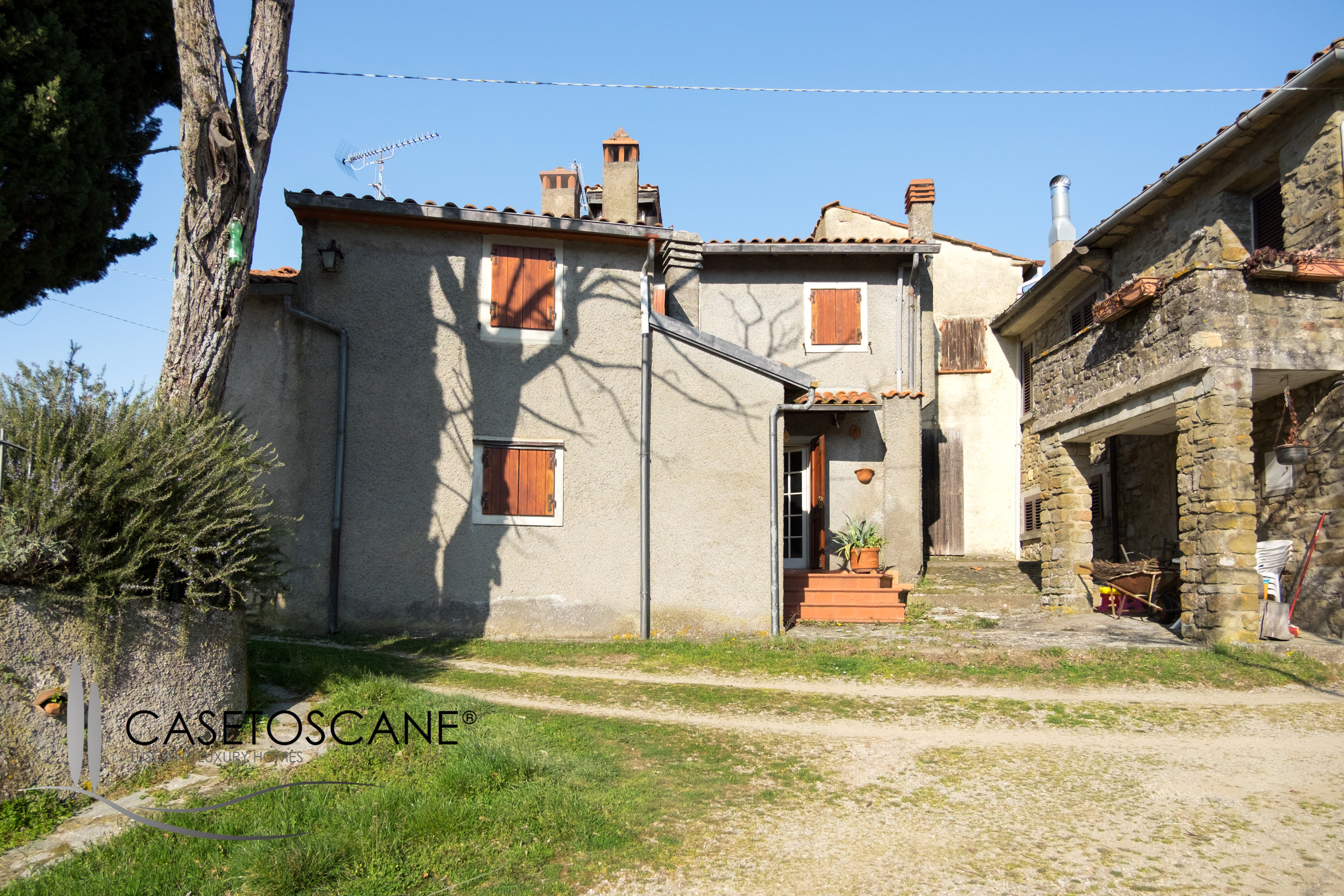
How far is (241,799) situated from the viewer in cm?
439

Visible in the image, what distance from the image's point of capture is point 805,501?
13719 mm

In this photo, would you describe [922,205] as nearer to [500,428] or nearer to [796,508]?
[796,508]

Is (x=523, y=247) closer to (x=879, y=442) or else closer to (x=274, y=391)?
(x=274, y=391)

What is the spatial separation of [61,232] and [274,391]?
2.60 meters

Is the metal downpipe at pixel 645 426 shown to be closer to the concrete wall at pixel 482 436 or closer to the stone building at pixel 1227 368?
the concrete wall at pixel 482 436

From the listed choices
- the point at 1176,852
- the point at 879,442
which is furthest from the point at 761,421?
the point at 1176,852

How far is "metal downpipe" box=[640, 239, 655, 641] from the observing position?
10.6 m

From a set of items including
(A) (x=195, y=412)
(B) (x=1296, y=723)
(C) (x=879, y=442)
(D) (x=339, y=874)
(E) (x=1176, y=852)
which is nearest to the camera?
(D) (x=339, y=874)

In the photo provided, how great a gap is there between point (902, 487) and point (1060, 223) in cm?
762

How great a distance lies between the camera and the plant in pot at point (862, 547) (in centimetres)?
1233

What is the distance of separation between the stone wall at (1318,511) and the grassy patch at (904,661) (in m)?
1.35

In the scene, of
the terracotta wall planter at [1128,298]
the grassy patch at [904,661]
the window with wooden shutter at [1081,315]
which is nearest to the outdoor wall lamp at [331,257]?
the grassy patch at [904,661]

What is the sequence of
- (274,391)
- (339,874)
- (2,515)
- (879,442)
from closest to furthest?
1. (339,874)
2. (2,515)
3. (274,391)
4. (879,442)

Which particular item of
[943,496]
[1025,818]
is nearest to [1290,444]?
[943,496]
